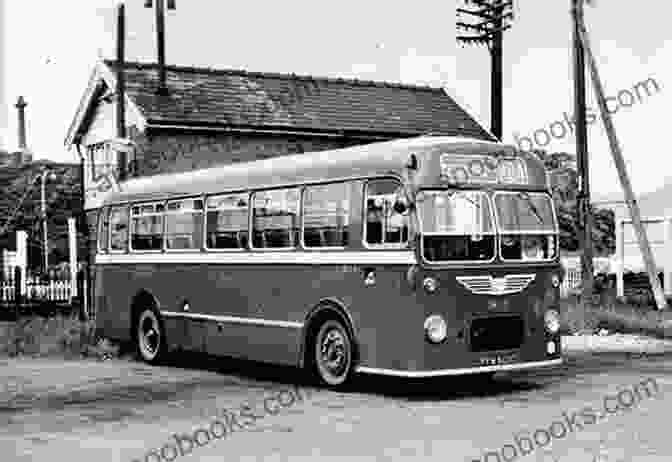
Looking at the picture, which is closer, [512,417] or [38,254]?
[512,417]

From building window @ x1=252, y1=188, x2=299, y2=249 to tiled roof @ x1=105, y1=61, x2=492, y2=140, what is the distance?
18.6 meters

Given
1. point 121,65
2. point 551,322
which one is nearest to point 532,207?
point 551,322

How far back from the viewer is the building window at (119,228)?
61.0ft

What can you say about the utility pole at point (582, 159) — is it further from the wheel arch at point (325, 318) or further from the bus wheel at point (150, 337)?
the wheel arch at point (325, 318)

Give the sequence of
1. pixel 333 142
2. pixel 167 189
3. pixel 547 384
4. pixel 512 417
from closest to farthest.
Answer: pixel 512 417, pixel 547 384, pixel 167 189, pixel 333 142

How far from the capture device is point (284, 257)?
14.4 m

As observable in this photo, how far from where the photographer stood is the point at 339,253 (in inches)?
531

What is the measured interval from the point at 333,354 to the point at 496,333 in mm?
1917

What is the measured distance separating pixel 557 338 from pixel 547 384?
2.42 feet

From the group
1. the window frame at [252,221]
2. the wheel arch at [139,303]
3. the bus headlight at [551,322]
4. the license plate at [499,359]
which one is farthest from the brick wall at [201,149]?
the license plate at [499,359]

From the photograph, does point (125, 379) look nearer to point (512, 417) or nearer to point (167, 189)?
point (167, 189)

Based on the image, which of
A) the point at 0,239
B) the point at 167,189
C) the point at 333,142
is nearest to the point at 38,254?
the point at 0,239

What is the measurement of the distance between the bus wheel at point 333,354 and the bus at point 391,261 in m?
0.02

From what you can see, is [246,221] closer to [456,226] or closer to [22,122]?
[456,226]
